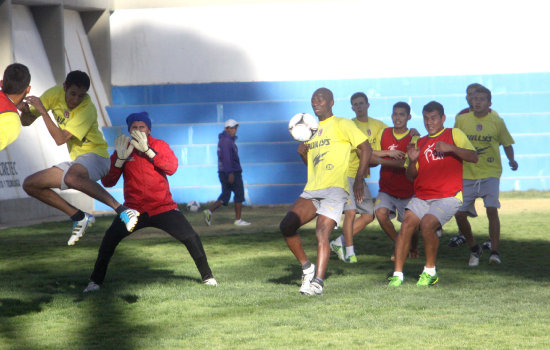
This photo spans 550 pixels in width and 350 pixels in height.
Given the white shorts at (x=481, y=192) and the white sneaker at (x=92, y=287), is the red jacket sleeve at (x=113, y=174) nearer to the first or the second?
the white sneaker at (x=92, y=287)

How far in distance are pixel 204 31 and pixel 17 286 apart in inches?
617

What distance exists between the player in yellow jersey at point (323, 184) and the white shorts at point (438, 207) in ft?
2.18

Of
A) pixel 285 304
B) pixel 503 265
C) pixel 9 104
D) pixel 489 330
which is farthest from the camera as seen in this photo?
pixel 503 265

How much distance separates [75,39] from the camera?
22.2 m

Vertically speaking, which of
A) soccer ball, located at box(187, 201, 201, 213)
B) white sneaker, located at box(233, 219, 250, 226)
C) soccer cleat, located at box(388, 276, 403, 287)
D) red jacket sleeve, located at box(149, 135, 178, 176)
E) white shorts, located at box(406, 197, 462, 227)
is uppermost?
red jacket sleeve, located at box(149, 135, 178, 176)

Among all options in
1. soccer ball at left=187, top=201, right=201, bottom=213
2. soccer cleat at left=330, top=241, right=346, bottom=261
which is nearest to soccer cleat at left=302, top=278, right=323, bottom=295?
soccer cleat at left=330, top=241, right=346, bottom=261

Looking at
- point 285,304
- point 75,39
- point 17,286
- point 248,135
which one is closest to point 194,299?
point 285,304

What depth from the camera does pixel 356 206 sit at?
1071 centimetres

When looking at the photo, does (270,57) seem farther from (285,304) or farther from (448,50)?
(285,304)

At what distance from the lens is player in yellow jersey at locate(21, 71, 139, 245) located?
822 centimetres

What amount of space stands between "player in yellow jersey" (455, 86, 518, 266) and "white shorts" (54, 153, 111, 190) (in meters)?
4.33

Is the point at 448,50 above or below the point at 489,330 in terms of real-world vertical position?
above

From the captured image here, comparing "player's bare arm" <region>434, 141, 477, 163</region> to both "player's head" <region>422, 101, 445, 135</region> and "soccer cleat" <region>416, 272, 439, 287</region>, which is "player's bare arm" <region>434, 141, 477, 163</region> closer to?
"player's head" <region>422, 101, 445, 135</region>

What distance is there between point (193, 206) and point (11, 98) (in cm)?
1264
